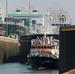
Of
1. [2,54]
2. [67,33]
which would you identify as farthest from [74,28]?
[2,54]

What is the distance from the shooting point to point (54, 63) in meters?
73.5

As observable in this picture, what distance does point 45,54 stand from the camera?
73250mm

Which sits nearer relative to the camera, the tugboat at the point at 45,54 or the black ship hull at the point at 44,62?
the tugboat at the point at 45,54

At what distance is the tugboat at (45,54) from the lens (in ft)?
239

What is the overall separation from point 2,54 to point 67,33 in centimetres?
4352

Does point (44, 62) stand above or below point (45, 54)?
below

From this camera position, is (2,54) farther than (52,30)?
No

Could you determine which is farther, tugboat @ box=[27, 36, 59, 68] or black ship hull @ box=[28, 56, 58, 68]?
black ship hull @ box=[28, 56, 58, 68]

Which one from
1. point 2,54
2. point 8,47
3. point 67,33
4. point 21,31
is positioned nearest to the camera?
point 67,33

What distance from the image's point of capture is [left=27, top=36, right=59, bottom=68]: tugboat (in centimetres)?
7294

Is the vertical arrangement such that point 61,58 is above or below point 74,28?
below

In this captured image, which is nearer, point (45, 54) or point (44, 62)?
point (45, 54)

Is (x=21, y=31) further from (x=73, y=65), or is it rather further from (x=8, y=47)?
(x=73, y=65)

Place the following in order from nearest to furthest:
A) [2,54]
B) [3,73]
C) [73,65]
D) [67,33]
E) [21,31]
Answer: [73,65] < [67,33] < [3,73] < [2,54] < [21,31]
